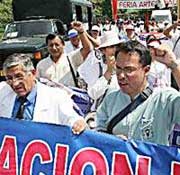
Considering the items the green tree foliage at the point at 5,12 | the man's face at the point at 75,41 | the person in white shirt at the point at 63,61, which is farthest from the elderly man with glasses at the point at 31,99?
the green tree foliage at the point at 5,12

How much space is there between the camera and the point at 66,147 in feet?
14.5

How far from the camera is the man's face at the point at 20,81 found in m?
4.98

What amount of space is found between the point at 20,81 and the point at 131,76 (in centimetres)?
117

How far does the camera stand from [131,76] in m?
4.17

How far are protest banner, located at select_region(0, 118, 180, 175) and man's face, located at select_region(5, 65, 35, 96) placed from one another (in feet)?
1.09

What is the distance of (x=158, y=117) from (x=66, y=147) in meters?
0.73

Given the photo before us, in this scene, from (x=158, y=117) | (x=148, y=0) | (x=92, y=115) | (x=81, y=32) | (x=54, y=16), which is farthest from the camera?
(x=148, y=0)

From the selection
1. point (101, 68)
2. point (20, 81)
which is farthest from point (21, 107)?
point (101, 68)

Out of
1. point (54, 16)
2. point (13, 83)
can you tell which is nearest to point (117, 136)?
point (13, 83)

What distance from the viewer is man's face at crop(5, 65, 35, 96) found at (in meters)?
4.98

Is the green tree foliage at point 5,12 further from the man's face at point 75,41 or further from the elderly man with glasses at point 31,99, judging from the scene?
the elderly man with glasses at point 31,99

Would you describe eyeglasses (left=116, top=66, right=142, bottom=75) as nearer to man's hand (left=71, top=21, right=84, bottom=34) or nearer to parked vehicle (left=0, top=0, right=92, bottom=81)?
man's hand (left=71, top=21, right=84, bottom=34)

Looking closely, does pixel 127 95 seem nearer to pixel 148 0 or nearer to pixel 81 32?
pixel 81 32

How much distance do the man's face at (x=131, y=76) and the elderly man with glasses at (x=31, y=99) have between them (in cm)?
85
